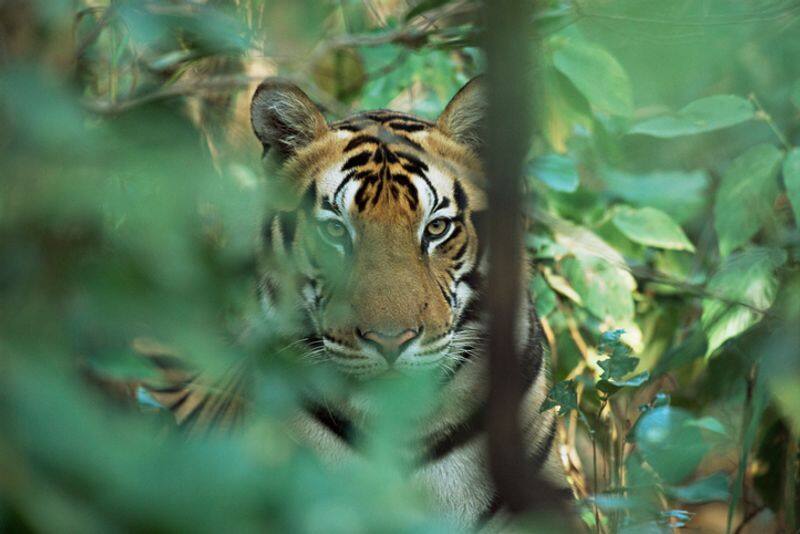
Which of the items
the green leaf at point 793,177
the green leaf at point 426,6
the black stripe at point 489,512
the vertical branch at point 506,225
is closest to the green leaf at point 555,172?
the green leaf at point 793,177

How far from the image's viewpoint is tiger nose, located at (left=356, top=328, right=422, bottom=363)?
76.8 inches

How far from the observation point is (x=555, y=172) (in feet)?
8.19

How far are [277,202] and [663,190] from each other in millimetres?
2662

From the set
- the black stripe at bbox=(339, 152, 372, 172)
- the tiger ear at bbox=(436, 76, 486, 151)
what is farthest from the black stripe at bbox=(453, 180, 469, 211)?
the black stripe at bbox=(339, 152, 372, 172)

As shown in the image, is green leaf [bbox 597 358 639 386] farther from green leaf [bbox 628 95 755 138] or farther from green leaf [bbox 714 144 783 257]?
green leaf [bbox 628 95 755 138]

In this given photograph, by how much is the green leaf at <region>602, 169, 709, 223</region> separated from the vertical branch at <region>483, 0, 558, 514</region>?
8.83ft

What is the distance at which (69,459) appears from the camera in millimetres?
527

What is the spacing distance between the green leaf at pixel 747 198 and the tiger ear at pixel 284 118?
1139 millimetres

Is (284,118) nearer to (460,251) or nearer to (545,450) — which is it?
(460,251)

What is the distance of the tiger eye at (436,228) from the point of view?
2121mm

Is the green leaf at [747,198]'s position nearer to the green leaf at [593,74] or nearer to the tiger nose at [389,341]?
the green leaf at [593,74]

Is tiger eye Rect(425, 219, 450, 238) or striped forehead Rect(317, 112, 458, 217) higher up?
striped forehead Rect(317, 112, 458, 217)

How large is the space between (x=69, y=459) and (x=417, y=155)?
1.71m

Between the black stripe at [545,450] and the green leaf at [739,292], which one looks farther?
the green leaf at [739,292]
